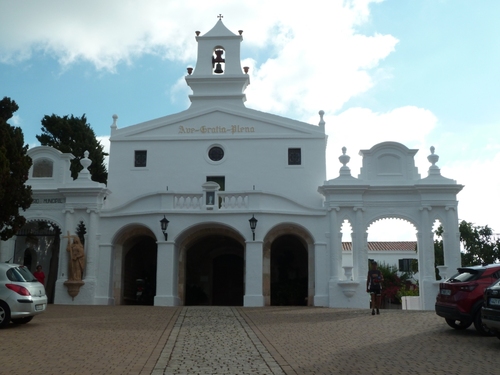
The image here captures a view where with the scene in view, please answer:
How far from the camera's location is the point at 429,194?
22.9 m

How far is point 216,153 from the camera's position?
25.4 metres

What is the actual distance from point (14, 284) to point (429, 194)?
15.7 metres

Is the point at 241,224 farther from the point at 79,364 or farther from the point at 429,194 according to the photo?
the point at 79,364

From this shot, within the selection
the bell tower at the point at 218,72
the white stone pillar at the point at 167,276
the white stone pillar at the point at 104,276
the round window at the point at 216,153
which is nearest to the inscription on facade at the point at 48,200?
the white stone pillar at the point at 104,276

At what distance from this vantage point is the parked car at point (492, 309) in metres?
10.7

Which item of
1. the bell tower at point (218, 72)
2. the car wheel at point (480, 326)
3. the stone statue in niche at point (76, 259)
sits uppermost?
the bell tower at point (218, 72)

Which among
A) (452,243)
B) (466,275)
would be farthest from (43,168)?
(466,275)

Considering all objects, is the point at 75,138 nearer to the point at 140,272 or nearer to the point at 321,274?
the point at 140,272

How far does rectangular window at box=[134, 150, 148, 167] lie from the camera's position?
25.6m

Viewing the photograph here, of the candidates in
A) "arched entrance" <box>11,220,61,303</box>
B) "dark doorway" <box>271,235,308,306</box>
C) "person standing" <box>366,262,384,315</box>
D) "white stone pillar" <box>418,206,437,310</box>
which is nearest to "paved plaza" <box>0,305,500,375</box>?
"person standing" <box>366,262,384,315</box>

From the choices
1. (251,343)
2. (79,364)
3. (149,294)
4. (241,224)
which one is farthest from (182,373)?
(149,294)

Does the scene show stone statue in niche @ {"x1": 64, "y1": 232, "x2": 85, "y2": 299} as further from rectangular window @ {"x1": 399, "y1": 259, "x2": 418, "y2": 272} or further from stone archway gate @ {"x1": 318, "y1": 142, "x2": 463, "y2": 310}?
rectangular window @ {"x1": 399, "y1": 259, "x2": 418, "y2": 272}

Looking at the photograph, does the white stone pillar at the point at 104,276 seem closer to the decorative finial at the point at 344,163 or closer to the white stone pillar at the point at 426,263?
the decorative finial at the point at 344,163

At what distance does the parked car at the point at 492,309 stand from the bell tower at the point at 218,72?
1783 cm
